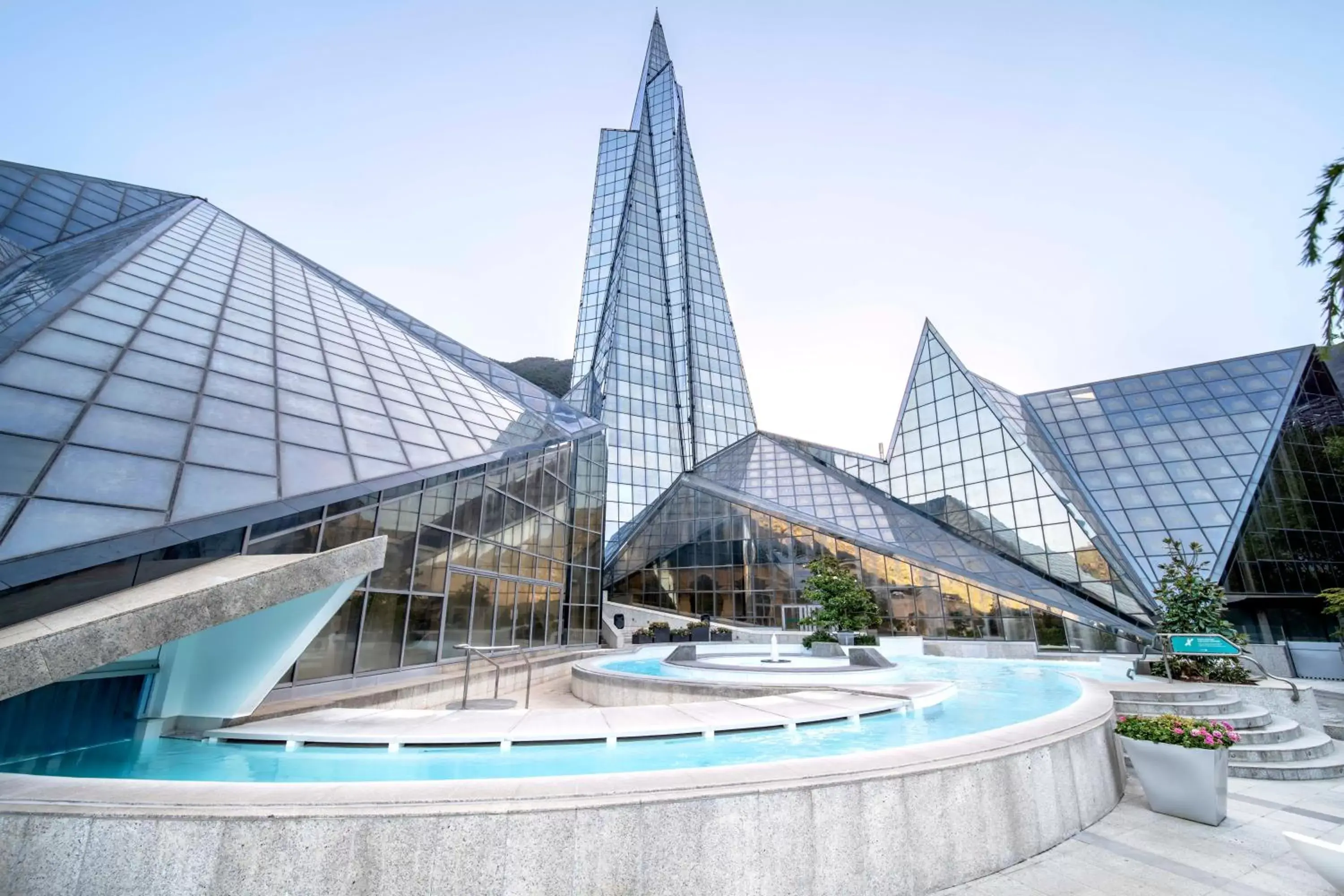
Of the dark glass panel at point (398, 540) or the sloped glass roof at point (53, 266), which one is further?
the dark glass panel at point (398, 540)

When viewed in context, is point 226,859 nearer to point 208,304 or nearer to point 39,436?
point 39,436

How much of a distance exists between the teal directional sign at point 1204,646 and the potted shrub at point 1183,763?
235 inches

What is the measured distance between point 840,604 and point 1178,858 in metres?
18.9

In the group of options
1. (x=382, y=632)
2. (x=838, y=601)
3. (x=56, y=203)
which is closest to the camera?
(x=382, y=632)

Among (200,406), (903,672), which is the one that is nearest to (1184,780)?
(903,672)

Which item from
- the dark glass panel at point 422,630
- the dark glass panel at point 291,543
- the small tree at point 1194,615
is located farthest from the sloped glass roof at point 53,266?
the small tree at point 1194,615

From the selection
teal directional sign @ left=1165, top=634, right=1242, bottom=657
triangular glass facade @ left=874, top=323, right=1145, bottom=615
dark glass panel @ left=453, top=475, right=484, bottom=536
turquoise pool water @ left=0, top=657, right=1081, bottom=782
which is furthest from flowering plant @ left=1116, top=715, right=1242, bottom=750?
triangular glass facade @ left=874, top=323, right=1145, bottom=615

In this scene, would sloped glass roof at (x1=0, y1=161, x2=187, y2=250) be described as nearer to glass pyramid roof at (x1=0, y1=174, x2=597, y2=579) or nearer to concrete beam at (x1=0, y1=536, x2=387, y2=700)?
glass pyramid roof at (x1=0, y1=174, x2=597, y2=579)

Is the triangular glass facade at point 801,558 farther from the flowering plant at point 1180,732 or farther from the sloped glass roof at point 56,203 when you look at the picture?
the sloped glass roof at point 56,203

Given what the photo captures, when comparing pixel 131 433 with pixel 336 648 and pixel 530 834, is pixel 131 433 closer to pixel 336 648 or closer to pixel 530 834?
pixel 336 648

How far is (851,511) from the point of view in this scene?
34.6m

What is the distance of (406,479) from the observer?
12.5 m

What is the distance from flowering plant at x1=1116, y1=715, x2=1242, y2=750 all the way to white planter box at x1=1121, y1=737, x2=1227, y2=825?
57 mm

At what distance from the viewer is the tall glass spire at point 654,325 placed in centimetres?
6053
